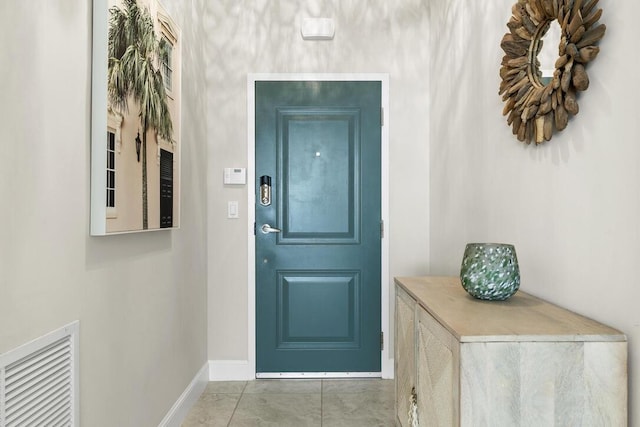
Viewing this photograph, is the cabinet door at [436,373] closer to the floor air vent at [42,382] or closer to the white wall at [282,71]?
the floor air vent at [42,382]

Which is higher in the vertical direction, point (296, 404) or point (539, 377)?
point (539, 377)

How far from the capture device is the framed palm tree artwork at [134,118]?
141 cm

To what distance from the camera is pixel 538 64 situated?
1.43 m

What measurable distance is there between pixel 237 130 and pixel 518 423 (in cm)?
240

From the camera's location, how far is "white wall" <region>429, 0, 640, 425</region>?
41.7 inches

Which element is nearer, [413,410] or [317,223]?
[413,410]

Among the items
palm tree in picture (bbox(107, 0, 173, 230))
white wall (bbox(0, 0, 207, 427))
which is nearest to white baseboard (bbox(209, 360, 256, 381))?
white wall (bbox(0, 0, 207, 427))

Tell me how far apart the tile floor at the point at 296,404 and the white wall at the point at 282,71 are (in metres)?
0.29

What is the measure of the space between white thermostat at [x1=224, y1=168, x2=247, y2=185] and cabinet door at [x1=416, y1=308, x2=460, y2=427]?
1.74 metres

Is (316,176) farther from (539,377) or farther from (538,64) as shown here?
(539,377)

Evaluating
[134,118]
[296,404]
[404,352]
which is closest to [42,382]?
[134,118]

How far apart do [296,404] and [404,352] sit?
1.11m

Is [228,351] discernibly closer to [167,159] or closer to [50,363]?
[167,159]

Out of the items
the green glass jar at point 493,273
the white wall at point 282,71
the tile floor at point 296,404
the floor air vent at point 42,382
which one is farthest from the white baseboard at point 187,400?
the green glass jar at point 493,273
